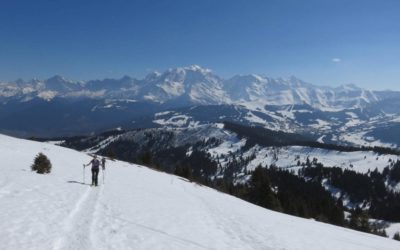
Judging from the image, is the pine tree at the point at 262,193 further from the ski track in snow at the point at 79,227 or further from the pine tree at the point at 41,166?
the ski track in snow at the point at 79,227

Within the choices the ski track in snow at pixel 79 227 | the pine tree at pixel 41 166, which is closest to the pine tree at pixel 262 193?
the pine tree at pixel 41 166

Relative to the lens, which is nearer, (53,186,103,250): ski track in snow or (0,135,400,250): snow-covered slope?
(53,186,103,250): ski track in snow

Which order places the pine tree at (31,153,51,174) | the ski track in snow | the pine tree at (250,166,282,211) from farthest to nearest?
the pine tree at (250,166,282,211) → the pine tree at (31,153,51,174) → the ski track in snow

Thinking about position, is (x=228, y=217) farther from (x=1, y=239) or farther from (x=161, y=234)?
(x=1, y=239)

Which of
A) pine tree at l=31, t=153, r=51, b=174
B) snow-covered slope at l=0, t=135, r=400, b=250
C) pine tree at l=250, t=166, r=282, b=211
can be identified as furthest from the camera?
pine tree at l=250, t=166, r=282, b=211

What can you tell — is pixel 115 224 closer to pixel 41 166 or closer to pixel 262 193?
pixel 41 166

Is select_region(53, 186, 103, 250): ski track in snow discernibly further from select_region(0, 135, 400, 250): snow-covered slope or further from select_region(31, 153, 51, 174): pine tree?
select_region(31, 153, 51, 174): pine tree

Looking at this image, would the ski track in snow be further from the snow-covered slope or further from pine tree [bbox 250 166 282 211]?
pine tree [bbox 250 166 282 211]

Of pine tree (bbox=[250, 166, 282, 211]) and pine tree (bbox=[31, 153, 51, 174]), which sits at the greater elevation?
pine tree (bbox=[31, 153, 51, 174])

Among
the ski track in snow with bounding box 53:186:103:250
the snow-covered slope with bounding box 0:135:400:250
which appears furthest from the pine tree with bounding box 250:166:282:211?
the ski track in snow with bounding box 53:186:103:250

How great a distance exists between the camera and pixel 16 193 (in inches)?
1000

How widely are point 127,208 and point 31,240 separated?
35.0ft

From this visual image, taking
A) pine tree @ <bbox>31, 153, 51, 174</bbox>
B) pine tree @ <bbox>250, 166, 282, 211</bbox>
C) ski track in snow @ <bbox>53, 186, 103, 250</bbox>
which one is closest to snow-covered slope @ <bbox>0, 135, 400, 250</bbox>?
ski track in snow @ <bbox>53, 186, 103, 250</bbox>

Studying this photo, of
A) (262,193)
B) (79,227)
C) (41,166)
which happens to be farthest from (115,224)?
(262,193)
